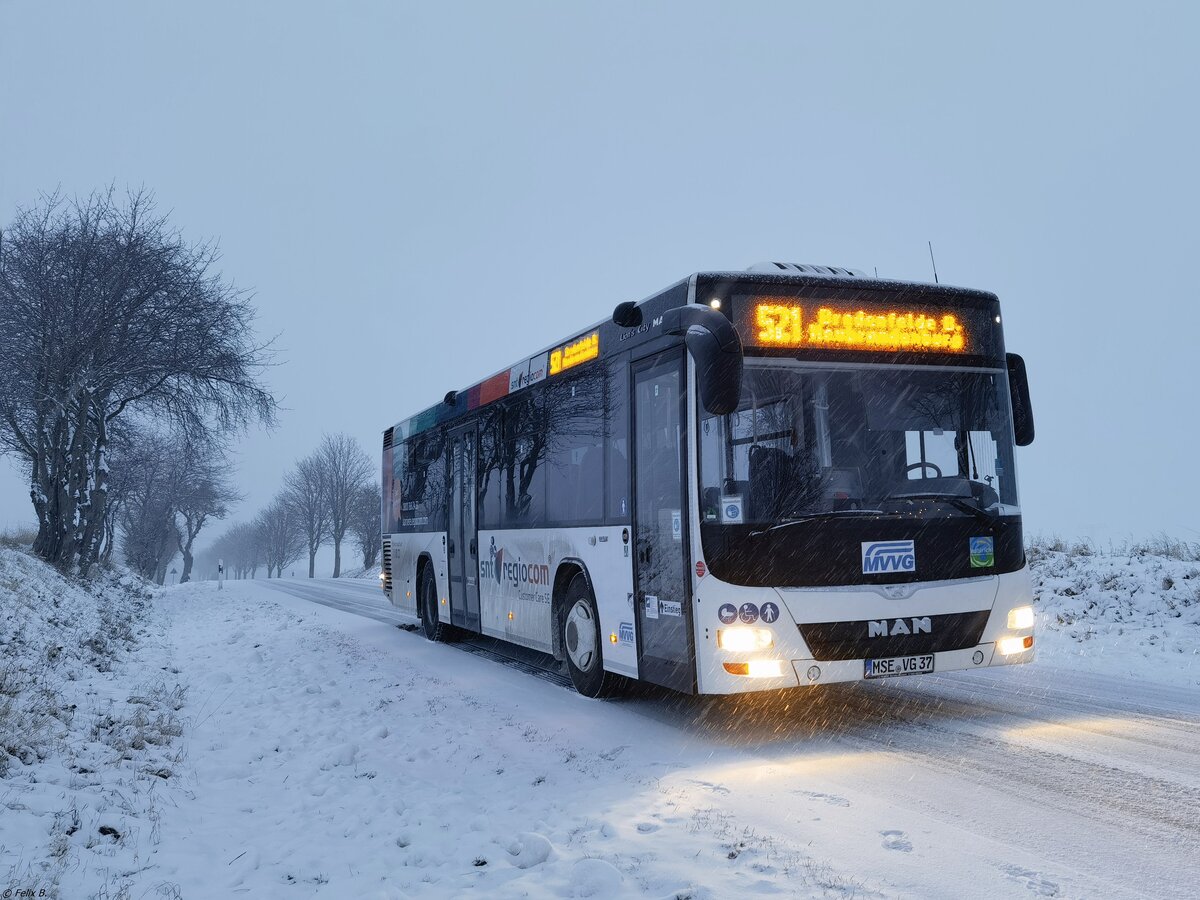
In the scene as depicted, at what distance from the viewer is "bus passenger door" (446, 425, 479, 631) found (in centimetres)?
1209

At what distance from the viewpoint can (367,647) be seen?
44.2 feet

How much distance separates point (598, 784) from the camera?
571cm

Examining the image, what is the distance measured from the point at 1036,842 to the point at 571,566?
533 centimetres

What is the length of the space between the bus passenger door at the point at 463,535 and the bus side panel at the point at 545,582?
34 centimetres

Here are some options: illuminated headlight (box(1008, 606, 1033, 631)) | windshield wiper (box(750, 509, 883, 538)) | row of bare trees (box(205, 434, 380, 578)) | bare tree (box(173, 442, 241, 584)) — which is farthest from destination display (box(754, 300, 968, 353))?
row of bare trees (box(205, 434, 380, 578))

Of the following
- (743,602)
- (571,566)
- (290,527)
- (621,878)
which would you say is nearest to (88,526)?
(571,566)

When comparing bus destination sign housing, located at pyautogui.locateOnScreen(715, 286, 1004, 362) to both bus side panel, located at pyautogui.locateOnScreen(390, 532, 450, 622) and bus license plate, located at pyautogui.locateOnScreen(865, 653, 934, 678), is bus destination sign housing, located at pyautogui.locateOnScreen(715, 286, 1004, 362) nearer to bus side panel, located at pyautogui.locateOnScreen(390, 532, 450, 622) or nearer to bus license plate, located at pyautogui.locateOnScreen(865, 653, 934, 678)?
bus license plate, located at pyautogui.locateOnScreen(865, 653, 934, 678)

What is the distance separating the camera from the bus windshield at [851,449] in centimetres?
661

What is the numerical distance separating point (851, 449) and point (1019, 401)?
1836mm

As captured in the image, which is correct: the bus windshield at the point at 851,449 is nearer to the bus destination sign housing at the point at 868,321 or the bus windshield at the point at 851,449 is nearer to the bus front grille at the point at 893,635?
the bus destination sign housing at the point at 868,321

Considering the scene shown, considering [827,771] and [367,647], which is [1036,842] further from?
[367,647]

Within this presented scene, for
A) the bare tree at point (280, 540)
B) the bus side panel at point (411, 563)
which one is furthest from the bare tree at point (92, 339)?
the bare tree at point (280, 540)

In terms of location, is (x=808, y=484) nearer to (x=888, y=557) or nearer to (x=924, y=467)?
(x=888, y=557)

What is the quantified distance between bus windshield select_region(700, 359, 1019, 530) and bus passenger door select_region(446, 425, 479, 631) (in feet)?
19.3
